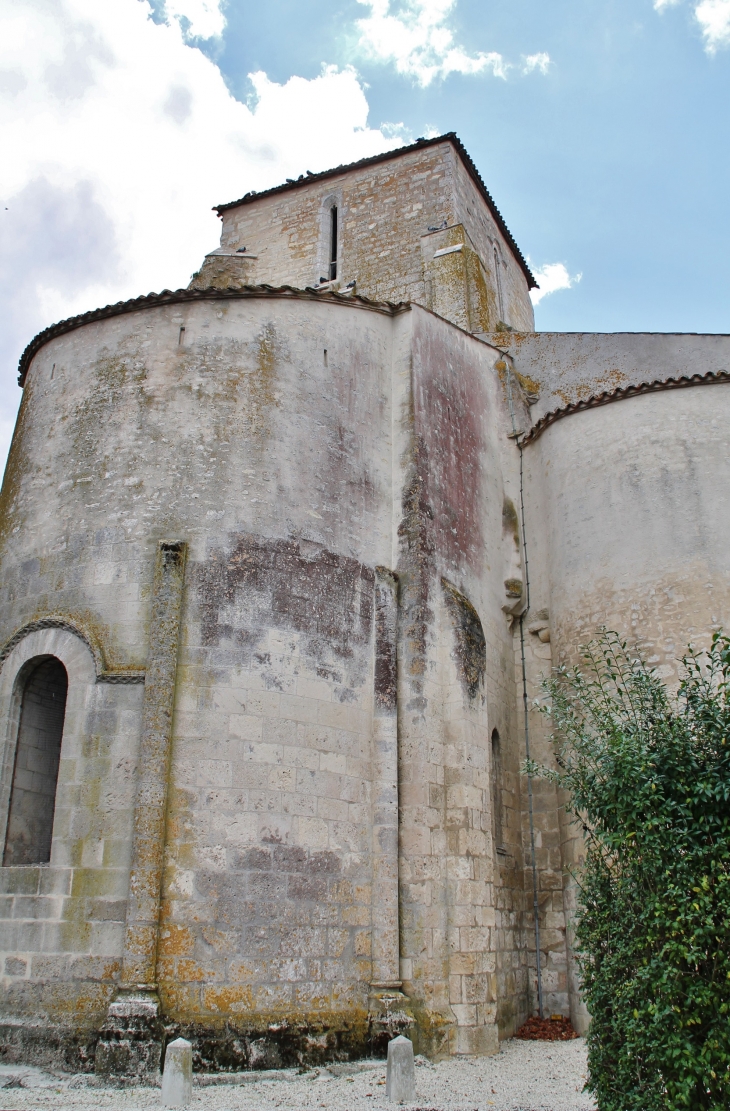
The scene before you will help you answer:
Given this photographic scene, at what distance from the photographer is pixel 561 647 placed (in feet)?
38.6

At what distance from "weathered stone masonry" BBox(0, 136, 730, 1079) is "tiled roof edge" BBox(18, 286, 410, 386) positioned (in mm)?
40

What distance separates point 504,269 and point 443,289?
4668 mm

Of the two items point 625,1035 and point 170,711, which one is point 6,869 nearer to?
point 170,711

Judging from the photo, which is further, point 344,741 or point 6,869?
point 344,741

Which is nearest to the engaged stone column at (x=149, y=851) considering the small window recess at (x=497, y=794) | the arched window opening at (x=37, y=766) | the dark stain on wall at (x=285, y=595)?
the dark stain on wall at (x=285, y=595)

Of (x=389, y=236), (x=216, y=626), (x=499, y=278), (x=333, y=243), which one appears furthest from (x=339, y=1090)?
(x=499, y=278)

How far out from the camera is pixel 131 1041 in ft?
24.2

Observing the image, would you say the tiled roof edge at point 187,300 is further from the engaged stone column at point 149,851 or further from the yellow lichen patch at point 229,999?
the yellow lichen patch at point 229,999

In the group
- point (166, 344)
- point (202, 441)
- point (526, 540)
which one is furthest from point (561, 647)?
point (166, 344)

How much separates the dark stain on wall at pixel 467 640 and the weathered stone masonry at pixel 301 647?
1.8 inches

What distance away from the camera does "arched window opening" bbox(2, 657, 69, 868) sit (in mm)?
8953

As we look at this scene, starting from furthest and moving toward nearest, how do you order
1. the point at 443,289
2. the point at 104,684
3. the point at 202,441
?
1. the point at 443,289
2. the point at 202,441
3. the point at 104,684

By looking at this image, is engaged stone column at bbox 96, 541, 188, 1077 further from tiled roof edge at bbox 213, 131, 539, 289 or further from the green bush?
tiled roof edge at bbox 213, 131, 539, 289

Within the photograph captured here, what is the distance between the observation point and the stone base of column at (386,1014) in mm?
8273
